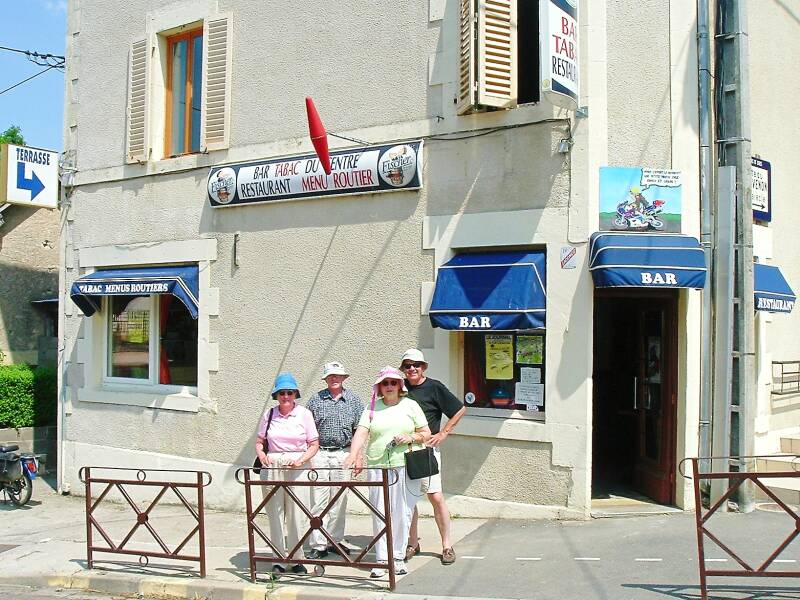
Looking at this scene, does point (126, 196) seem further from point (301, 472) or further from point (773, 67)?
point (773, 67)

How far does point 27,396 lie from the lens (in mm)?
12695

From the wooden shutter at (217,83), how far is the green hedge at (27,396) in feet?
17.2

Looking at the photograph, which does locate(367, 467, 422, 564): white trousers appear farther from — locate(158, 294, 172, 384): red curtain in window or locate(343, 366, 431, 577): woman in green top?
locate(158, 294, 172, 384): red curtain in window

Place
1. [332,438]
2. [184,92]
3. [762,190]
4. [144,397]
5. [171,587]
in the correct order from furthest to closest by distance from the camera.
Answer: [184,92]
[144,397]
[762,190]
[332,438]
[171,587]

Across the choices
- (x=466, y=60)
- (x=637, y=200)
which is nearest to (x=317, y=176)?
(x=466, y=60)

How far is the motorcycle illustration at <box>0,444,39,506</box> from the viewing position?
34.3 feet

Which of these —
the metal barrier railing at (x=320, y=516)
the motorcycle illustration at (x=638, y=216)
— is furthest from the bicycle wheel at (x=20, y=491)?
the motorcycle illustration at (x=638, y=216)

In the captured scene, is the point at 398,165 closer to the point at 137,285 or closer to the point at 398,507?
the point at 398,507

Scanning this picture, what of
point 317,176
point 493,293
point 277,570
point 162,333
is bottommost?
point 277,570

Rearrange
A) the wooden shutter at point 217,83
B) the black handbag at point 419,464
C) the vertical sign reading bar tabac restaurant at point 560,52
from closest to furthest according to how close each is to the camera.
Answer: the black handbag at point 419,464 < the vertical sign reading bar tabac restaurant at point 560,52 < the wooden shutter at point 217,83

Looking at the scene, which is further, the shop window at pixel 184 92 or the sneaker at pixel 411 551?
the shop window at pixel 184 92

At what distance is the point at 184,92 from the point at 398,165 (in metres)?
3.82

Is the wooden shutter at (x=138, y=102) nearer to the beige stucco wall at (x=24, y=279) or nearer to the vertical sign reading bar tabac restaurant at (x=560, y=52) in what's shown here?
the beige stucco wall at (x=24, y=279)

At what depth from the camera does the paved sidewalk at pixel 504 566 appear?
228 inches
